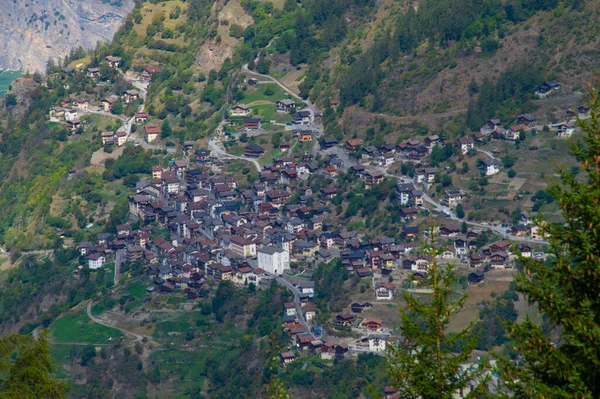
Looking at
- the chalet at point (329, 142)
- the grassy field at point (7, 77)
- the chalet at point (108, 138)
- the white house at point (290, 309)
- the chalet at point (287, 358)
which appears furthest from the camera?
the grassy field at point (7, 77)

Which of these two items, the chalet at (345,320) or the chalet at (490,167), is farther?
the chalet at (490,167)

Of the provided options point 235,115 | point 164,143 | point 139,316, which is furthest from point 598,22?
point 139,316

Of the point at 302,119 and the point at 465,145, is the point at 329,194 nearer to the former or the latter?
the point at 465,145

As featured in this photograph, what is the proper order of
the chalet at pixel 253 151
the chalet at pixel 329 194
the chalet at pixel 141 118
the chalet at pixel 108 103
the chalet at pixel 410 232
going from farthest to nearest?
the chalet at pixel 108 103 < the chalet at pixel 141 118 < the chalet at pixel 253 151 < the chalet at pixel 329 194 < the chalet at pixel 410 232

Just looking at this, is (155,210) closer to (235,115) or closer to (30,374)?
(235,115)

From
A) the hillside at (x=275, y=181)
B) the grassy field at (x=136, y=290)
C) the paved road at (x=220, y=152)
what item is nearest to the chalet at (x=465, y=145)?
the hillside at (x=275, y=181)

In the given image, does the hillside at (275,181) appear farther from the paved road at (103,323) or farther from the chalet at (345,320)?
the chalet at (345,320)
